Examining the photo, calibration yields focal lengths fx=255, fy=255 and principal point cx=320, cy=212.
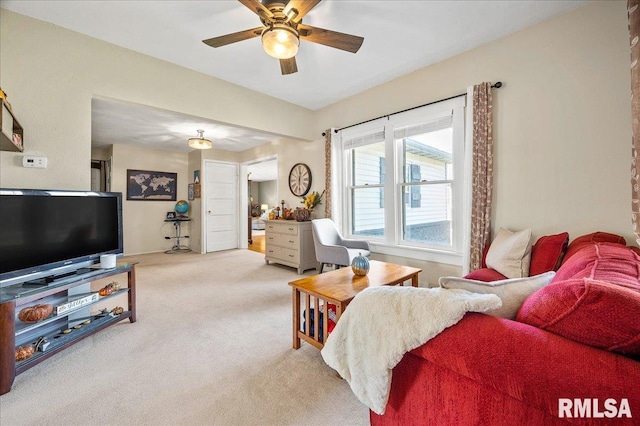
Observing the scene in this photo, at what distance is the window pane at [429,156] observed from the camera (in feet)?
10.2

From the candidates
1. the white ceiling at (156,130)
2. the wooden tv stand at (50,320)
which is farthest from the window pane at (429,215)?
the wooden tv stand at (50,320)

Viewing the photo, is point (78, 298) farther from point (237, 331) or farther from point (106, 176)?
point (106, 176)

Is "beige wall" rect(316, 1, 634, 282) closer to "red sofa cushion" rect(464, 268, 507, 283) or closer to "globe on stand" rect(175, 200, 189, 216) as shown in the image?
"red sofa cushion" rect(464, 268, 507, 283)

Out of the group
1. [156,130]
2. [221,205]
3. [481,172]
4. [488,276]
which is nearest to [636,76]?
[481,172]

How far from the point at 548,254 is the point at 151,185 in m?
7.14

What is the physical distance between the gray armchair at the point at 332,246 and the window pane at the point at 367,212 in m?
0.33

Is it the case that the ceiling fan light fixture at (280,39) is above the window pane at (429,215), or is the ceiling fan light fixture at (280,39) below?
above

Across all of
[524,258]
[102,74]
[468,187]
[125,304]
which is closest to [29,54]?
[102,74]

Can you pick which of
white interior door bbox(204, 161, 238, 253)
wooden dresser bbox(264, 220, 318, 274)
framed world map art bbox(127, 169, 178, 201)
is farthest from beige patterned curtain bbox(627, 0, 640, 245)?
framed world map art bbox(127, 169, 178, 201)

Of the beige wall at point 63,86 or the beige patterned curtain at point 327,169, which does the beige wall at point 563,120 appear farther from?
the beige wall at point 63,86

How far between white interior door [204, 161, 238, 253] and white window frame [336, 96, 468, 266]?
3533mm

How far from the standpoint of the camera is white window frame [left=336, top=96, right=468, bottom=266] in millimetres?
2945

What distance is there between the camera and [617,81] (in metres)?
2.03

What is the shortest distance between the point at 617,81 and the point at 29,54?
4854 mm
